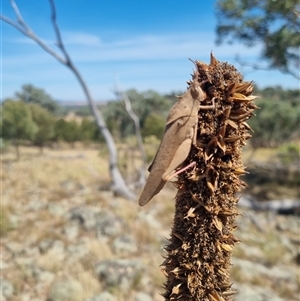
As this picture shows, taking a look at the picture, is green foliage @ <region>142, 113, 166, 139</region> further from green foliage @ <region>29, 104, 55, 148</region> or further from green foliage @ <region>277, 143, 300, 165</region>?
green foliage @ <region>277, 143, 300, 165</region>

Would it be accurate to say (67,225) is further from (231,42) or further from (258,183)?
(258,183)

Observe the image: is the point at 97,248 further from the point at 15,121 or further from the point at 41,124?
the point at 41,124

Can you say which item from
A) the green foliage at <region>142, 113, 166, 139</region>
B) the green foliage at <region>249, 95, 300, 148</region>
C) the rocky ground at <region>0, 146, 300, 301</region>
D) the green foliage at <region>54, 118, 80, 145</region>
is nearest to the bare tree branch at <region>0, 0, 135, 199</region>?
the rocky ground at <region>0, 146, 300, 301</region>

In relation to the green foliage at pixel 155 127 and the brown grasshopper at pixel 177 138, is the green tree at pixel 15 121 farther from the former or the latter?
the brown grasshopper at pixel 177 138

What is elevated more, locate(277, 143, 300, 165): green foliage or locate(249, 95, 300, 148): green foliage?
locate(249, 95, 300, 148): green foliage

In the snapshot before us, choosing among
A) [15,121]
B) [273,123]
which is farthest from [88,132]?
[273,123]

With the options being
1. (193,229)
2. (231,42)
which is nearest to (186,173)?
(193,229)

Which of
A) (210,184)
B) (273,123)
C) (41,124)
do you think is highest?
(273,123)
